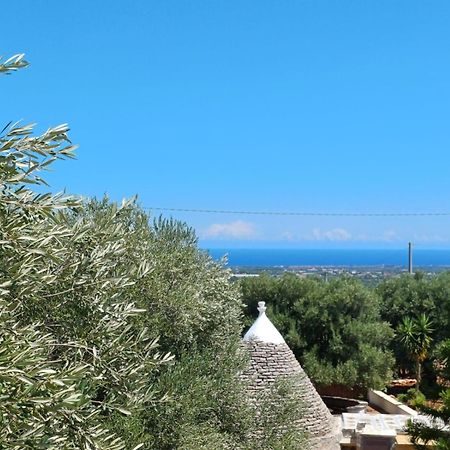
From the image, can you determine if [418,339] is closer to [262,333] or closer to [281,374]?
[262,333]

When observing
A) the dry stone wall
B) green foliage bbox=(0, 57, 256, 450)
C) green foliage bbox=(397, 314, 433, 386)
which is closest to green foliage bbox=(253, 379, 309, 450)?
green foliage bbox=(0, 57, 256, 450)

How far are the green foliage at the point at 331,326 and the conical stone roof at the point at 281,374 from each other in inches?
237

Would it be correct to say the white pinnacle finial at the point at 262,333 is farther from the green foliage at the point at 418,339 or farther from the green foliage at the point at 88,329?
the green foliage at the point at 418,339

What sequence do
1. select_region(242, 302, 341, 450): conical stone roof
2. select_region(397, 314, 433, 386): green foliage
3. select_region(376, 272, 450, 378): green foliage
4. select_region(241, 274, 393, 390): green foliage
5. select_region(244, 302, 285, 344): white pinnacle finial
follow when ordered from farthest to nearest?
select_region(376, 272, 450, 378): green foliage → select_region(397, 314, 433, 386): green foliage → select_region(241, 274, 393, 390): green foliage → select_region(244, 302, 285, 344): white pinnacle finial → select_region(242, 302, 341, 450): conical stone roof

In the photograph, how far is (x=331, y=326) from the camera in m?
27.2

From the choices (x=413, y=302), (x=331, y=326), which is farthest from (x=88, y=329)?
(x=413, y=302)

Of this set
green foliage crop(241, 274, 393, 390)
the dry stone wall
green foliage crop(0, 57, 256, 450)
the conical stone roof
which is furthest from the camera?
green foliage crop(241, 274, 393, 390)

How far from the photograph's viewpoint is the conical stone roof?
18344 millimetres

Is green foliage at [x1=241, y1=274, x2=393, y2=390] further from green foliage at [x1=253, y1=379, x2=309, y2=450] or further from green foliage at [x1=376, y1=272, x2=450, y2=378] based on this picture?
green foliage at [x1=253, y1=379, x2=309, y2=450]

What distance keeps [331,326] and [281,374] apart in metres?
9.32

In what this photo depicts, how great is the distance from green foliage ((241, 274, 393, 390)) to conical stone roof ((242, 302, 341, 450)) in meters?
6.02

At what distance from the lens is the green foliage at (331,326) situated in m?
26.2

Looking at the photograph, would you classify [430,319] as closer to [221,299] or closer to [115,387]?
[221,299]

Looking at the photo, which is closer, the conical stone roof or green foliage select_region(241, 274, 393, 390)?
the conical stone roof
